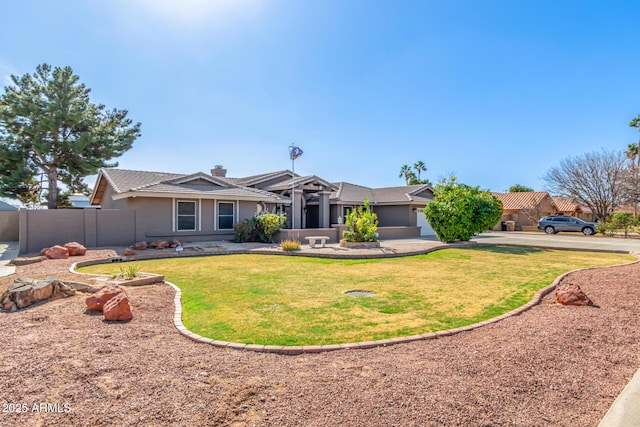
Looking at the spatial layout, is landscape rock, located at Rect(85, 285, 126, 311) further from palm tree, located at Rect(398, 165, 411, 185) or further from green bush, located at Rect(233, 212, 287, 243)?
palm tree, located at Rect(398, 165, 411, 185)

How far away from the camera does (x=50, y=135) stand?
988 inches

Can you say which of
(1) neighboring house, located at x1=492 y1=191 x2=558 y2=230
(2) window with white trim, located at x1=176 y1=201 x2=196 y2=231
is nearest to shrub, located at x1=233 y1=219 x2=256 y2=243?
(2) window with white trim, located at x1=176 y1=201 x2=196 y2=231

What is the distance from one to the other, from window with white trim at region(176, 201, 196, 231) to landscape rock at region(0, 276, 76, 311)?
35.6ft

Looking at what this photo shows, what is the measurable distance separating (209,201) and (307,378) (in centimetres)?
1559

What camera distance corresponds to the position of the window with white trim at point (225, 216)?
18.1m

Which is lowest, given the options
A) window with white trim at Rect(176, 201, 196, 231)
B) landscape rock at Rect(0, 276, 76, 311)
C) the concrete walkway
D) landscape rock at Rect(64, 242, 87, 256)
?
the concrete walkway

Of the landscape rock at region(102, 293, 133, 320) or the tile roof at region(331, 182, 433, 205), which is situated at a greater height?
the tile roof at region(331, 182, 433, 205)

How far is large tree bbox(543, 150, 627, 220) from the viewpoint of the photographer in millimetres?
32625

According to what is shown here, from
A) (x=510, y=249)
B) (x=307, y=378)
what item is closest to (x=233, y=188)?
(x=510, y=249)

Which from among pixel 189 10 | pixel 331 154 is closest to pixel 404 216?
pixel 331 154

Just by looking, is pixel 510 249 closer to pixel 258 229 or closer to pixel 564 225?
pixel 258 229

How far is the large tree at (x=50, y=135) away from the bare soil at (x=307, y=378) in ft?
84.3

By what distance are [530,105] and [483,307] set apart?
60.8 feet

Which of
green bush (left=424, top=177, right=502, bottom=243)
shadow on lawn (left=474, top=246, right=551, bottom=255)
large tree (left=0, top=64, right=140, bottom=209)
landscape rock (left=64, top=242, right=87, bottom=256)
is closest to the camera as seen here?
landscape rock (left=64, top=242, right=87, bottom=256)
